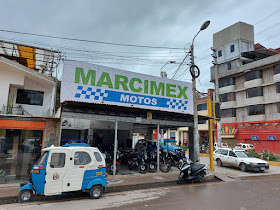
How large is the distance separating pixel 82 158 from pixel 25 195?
2050 millimetres

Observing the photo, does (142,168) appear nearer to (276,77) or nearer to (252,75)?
(276,77)

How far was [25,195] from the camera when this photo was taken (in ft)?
21.3

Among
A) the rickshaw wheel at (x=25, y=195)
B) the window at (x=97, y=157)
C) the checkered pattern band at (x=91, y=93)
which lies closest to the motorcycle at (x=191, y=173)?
the window at (x=97, y=157)

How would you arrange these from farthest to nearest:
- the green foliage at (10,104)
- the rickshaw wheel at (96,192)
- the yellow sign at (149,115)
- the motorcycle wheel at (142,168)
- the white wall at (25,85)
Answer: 1. the white wall at (25,85)
2. the green foliage at (10,104)
3. the yellow sign at (149,115)
4. the motorcycle wheel at (142,168)
5. the rickshaw wheel at (96,192)

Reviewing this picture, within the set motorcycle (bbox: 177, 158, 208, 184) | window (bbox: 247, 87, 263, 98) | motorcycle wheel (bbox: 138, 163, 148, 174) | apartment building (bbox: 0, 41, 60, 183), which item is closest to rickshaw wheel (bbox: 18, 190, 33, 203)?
apartment building (bbox: 0, 41, 60, 183)

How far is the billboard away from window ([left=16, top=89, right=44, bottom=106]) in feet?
21.8

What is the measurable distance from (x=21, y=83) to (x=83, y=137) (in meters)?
6.76

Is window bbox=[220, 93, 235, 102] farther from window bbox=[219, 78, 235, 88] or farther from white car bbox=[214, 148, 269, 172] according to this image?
white car bbox=[214, 148, 269, 172]

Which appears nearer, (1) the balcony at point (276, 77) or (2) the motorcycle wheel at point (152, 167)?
(2) the motorcycle wheel at point (152, 167)

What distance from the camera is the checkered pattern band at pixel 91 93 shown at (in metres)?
10.7

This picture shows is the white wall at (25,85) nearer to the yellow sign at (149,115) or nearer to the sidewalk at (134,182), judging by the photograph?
the sidewalk at (134,182)

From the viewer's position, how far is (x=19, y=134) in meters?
9.43

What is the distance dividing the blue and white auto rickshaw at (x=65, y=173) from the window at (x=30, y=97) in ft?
Answer: 33.0

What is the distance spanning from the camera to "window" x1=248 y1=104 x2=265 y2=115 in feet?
103
